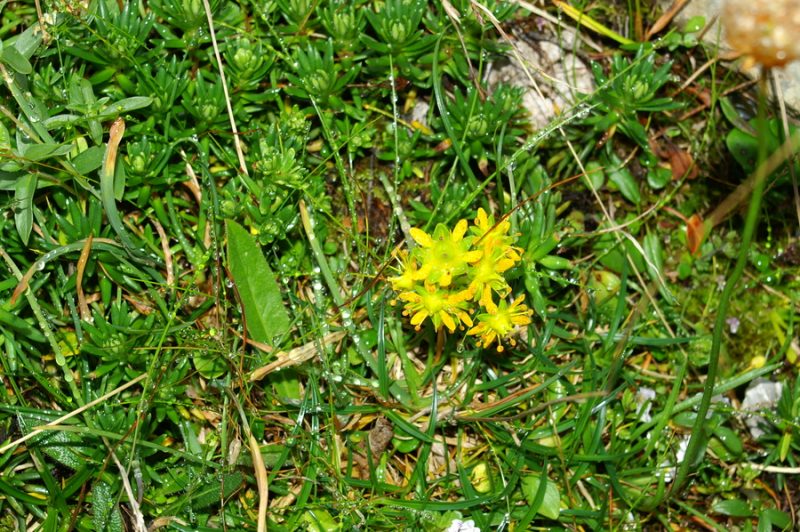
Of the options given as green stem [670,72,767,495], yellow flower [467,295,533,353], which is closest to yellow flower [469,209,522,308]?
yellow flower [467,295,533,353]

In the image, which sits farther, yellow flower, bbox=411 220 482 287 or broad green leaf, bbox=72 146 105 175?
broad green leaf, bbox=72 146 105 175

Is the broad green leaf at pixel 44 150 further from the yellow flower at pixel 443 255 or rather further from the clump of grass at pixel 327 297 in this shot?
the yellow flower at pixel 443 255

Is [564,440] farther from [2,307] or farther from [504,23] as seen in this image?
[2,307]

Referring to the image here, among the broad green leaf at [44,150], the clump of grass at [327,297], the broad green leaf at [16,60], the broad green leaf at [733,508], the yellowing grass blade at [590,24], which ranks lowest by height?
the broad green leaf at [733,508]

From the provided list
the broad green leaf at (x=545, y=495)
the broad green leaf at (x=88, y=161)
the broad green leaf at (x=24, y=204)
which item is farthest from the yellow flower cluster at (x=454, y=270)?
the broad green leaf at (x=24, y=204)

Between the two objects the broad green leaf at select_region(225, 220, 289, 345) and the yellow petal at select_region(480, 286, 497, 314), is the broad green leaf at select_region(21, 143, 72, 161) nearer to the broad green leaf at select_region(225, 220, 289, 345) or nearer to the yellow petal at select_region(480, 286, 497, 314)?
the broad green leaf at select_region(225, 220, 289, 345)

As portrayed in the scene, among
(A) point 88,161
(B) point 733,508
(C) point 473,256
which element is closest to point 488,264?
(C) point 473,256

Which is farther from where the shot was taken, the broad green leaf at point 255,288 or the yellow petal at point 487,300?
the broad green leaf at point 255,288

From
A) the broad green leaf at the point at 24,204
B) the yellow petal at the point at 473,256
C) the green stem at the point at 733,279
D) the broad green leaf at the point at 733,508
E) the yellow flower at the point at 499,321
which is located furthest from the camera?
the broad green leaf at the point at 733,508
